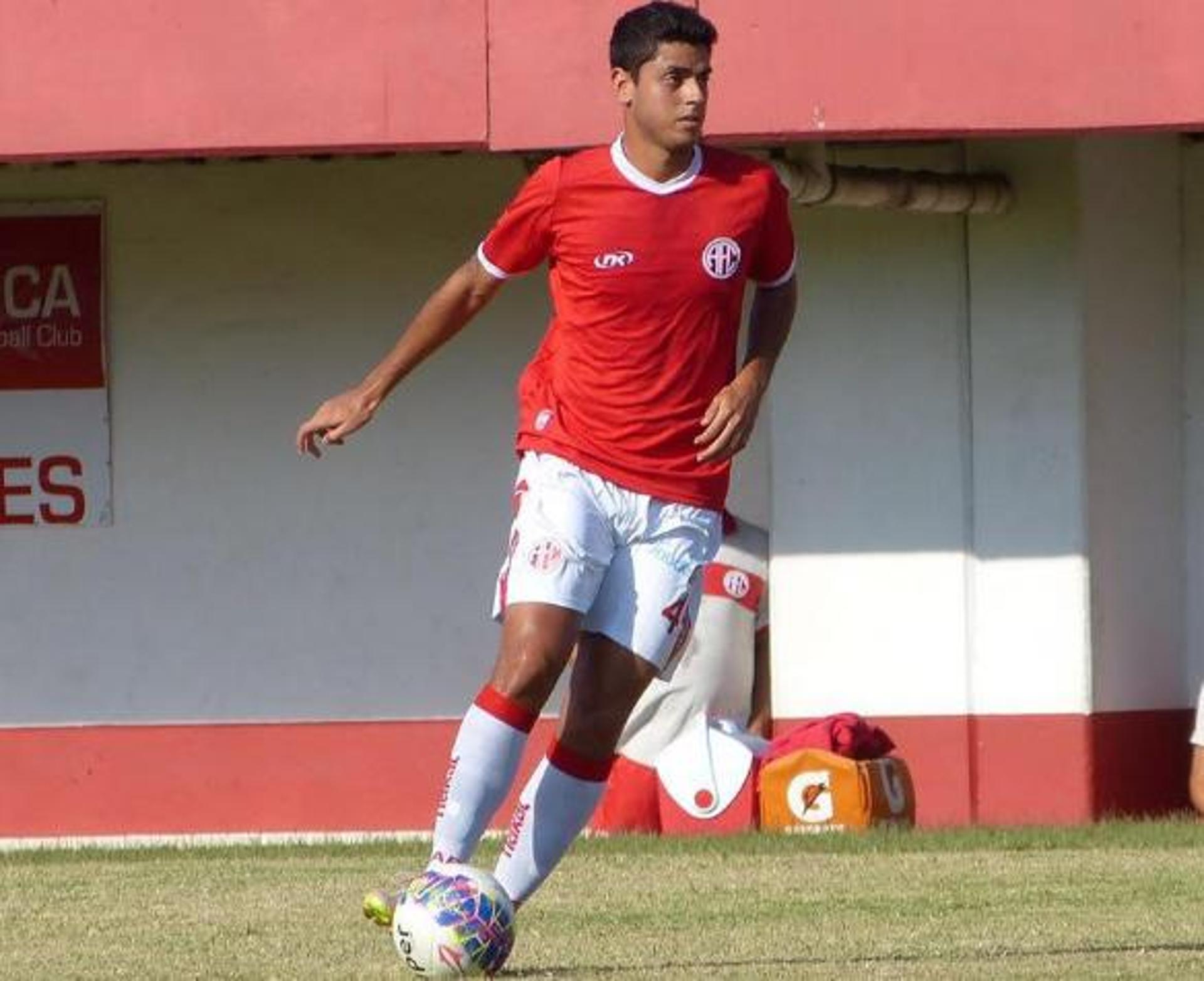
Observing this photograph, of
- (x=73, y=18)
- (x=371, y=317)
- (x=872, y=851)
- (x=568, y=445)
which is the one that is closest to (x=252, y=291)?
(x=371, y=317)

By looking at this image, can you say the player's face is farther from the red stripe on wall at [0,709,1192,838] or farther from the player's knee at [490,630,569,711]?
the red stripe on wall at [0,709,1192,838]

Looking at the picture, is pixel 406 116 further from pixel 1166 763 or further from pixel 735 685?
pixel 1166 763

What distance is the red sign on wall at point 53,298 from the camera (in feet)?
50.6

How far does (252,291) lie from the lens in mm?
15391

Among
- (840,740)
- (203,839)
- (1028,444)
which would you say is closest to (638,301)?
(840,740)

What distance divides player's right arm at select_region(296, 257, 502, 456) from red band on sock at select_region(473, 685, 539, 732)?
70cm

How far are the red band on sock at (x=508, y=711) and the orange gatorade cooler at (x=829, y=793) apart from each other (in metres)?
5.13

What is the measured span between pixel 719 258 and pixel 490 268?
55 centimetres

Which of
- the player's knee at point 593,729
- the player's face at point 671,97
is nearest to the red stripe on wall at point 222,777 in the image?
the player's knee at point 593,729

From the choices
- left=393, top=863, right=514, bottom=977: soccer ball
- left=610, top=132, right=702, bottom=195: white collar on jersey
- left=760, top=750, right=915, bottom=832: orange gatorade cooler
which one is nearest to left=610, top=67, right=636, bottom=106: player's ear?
left=610, top=132, right=702, bottom=195: white collar on jersey

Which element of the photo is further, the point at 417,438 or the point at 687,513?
the point at 417,438

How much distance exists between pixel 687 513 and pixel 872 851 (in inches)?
154

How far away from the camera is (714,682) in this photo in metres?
14.0

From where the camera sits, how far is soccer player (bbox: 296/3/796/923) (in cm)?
787
